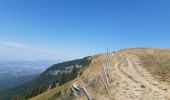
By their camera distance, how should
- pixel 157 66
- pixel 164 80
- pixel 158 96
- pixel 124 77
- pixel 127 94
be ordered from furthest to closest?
pixel 157 66 → pixel 124 77 → pixel 164 80 → pixel 127 94 → pixel 158 96

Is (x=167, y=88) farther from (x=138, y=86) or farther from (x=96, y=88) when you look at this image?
(x=96, y=88)

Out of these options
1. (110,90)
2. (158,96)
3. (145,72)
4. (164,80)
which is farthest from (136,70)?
(158,96)

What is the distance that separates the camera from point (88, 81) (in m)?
36.4

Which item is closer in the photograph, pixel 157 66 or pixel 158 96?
pixel 158 96

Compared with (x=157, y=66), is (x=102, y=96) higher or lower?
lower

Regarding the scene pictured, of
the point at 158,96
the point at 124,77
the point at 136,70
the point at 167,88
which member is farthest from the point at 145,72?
the point at 158,96

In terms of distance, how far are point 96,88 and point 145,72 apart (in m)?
9.90

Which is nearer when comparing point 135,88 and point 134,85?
point 135,88

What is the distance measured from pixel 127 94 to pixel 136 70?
Answer: 13.6 meters

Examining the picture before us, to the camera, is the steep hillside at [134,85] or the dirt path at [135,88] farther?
the steep hillside at [134,85]

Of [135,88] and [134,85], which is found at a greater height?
[134,85]

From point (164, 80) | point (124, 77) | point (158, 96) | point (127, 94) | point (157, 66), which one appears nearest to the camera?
point (158, 96)

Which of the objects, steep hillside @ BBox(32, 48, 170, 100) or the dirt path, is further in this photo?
steep hillside @ BBox(32, 48, 170, 100)

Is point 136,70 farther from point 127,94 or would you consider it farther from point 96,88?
point 127,94
